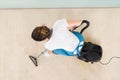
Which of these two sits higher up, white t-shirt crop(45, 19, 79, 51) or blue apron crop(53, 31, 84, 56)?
white t-shirt crop(45, 19, 79, 51)

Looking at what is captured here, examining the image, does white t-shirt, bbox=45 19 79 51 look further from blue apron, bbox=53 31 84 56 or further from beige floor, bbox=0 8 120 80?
beige floor, bbox=0 8 120 80

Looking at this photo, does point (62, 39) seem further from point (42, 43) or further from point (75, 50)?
point (42, 43)

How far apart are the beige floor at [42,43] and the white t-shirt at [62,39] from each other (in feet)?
0.83

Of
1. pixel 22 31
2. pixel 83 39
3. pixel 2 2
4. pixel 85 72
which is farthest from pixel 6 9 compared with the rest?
pixel 85 72

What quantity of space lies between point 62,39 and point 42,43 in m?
0.34

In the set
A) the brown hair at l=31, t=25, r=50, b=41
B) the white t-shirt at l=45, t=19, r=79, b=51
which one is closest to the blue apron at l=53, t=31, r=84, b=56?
the white t-shirt at l=45, t=19, r=79, b=51

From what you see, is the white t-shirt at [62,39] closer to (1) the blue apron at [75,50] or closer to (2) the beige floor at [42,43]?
(1) the blue apron at [75,50]

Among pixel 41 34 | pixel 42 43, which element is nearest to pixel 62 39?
pixel 41 34

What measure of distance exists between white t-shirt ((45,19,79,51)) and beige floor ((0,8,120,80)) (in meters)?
0.25

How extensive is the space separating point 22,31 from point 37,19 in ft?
0.41

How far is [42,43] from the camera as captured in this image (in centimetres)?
162

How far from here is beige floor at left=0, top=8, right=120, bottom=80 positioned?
1.60 metres

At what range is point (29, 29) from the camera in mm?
1625

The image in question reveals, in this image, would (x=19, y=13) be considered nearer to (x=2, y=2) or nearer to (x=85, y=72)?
(x=2, y=2)
